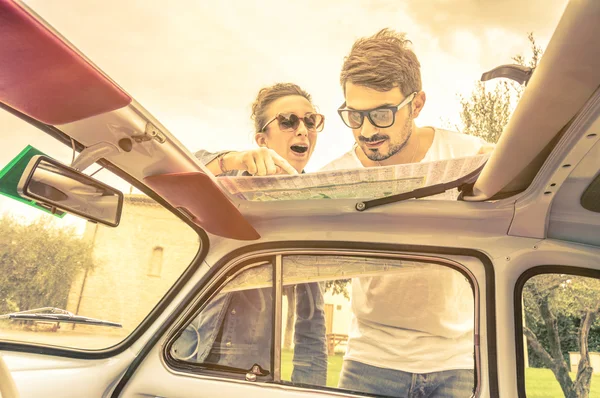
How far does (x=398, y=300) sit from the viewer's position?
229cm

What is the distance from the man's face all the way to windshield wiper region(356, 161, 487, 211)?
0.39 metres

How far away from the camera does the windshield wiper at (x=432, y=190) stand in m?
1.99

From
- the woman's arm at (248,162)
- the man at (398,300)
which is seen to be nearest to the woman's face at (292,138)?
the man at (398,300)

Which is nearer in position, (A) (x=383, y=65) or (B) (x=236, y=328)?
(B) (x=236, y=328)

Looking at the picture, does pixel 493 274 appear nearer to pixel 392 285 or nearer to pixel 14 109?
pixel 392 285

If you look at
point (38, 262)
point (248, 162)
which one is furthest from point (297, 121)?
point (38, 262)

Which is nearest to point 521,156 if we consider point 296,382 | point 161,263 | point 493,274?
point 493,274

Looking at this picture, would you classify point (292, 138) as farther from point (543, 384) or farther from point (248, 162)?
point (543, 384)

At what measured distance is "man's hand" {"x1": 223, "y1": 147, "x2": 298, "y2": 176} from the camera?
1997 millimetres

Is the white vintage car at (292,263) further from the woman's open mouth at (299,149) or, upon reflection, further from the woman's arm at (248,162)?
the woman's open mouth at (299,149)

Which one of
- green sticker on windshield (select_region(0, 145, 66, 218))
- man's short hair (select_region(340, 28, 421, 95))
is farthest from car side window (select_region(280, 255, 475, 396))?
green sticker on windshield (select_region(0, 145, 66, 218))

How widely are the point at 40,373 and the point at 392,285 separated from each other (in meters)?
1.74

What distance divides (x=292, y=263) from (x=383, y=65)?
122 cm

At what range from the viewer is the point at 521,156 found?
63.6 inches
